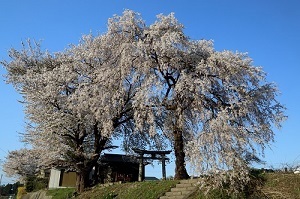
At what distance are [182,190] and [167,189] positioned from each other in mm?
877

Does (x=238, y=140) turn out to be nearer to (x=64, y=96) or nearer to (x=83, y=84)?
(x=83, y=84)

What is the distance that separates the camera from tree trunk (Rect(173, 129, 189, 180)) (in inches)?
673

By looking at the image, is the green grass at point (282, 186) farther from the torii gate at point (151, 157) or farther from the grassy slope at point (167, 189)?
the torii gate at point (151, 157)

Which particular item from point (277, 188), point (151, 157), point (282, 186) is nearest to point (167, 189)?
point (277, 188)

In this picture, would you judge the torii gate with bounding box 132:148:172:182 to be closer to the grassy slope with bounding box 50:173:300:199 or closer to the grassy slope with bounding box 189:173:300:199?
the grassy slope with bounding box 50:173:300:199

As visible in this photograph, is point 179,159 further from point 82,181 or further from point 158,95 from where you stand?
point 82,181

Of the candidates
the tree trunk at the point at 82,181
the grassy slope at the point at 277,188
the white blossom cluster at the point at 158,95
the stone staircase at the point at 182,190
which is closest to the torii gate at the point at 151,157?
the white blossom cluster at the point at 158,95

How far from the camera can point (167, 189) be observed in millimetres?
15031

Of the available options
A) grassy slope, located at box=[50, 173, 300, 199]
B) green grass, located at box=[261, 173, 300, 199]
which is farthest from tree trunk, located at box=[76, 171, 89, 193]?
green grass, located at box=[261, 173, 300, 199]

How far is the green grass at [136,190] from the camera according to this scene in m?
15.1

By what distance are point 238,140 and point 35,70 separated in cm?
1668

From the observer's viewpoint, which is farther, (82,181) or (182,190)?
(82,181)

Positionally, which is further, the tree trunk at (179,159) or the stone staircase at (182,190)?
the tree trunk at (179,159)

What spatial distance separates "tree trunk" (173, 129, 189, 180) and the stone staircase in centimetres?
186
